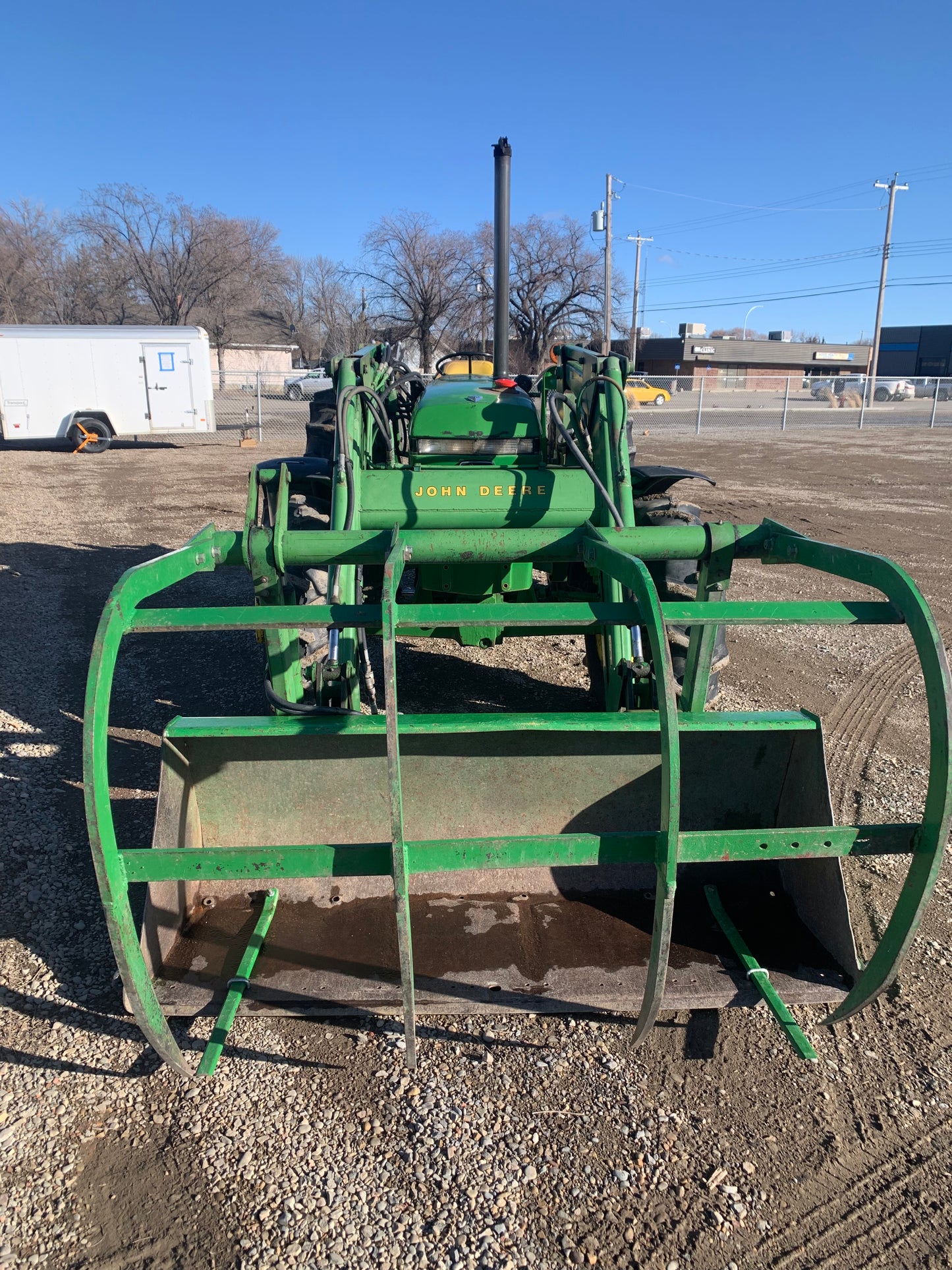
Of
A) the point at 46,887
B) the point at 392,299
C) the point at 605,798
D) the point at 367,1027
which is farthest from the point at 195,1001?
the point at 392,299

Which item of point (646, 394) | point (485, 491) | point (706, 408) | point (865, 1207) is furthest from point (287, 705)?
point (646, 394)

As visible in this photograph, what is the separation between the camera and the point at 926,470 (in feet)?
54.2

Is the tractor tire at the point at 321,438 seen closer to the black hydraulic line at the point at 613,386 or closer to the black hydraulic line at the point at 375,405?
the black hydraulic line at the point at 375,405

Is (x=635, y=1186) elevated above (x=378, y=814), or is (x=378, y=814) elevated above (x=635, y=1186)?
(x=378, y=814)

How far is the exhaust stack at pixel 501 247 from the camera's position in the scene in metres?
5.14

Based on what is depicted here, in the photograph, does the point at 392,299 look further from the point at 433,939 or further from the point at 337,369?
the point at 433,939

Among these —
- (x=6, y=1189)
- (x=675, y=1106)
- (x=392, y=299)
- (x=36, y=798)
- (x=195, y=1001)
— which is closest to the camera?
(x=6, y=1189)

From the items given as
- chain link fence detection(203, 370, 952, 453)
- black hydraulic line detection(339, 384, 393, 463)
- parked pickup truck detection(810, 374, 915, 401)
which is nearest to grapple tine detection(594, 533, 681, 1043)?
black hydraulic line detection(339, 384, 393, 463)

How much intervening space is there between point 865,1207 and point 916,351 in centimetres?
7134

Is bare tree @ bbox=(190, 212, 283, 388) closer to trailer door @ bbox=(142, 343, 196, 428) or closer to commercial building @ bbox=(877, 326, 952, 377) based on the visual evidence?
trailer door @ bbox=(142, 343, 196, 428)

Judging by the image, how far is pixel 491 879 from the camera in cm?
326

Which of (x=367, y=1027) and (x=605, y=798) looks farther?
(x=605, y=798)

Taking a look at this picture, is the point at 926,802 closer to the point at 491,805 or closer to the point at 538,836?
the point at 538,836

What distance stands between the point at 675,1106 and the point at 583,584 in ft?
11.0
